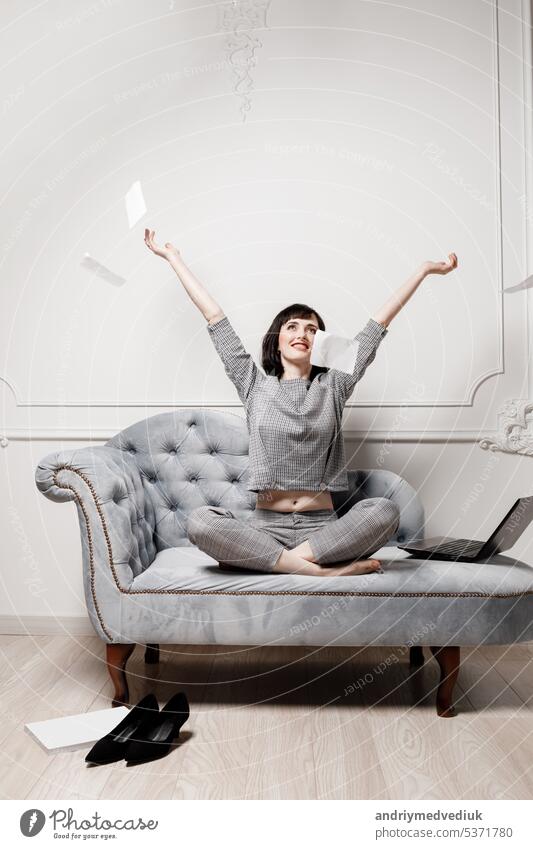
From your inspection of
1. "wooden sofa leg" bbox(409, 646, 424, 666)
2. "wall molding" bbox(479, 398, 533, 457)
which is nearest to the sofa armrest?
"wooden sofa leg" bbox(409, 646, 424, 666)

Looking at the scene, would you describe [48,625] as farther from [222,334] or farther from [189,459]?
[222,334]

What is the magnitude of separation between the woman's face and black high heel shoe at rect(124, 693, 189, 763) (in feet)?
3.68

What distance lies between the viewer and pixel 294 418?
7.75ft

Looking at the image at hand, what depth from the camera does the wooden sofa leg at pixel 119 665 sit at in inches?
79.7

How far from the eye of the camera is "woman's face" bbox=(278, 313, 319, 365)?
8.16 feet

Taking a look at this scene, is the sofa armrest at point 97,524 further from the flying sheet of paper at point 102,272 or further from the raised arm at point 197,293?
the flying sheet of paper at point 102,272

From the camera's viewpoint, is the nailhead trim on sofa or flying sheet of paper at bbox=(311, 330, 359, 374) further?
flying sheet of paper at bbox=(311, 330, 359, 374)

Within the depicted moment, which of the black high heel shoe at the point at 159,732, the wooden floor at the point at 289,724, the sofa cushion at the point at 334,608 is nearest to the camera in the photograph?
the wooden floor at the point at 289,724

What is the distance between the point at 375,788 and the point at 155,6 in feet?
9.19

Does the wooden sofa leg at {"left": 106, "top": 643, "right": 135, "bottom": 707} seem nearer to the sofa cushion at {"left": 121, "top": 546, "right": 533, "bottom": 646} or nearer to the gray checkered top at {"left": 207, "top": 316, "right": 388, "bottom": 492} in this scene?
the sofa cushion at {"left": 121, "top": 546, "right": 533, "bottom": 646}

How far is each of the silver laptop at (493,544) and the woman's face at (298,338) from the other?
713mm

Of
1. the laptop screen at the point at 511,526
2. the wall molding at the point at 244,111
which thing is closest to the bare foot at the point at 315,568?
the laptop screen at the point at 511,526

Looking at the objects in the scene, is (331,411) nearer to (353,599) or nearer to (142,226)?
(353,599)

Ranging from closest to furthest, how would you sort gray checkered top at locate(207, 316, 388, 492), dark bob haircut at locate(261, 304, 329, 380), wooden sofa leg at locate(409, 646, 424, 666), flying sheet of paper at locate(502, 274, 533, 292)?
gray checkered top at locate(207, 316, 388, 492)
wooden sofa leg at locate(409, 646, 424, 666)
dark bob haircut at locate(261, 304, 329, 380)
flying sheet of paper at locate(502, 274, 533, 292)
